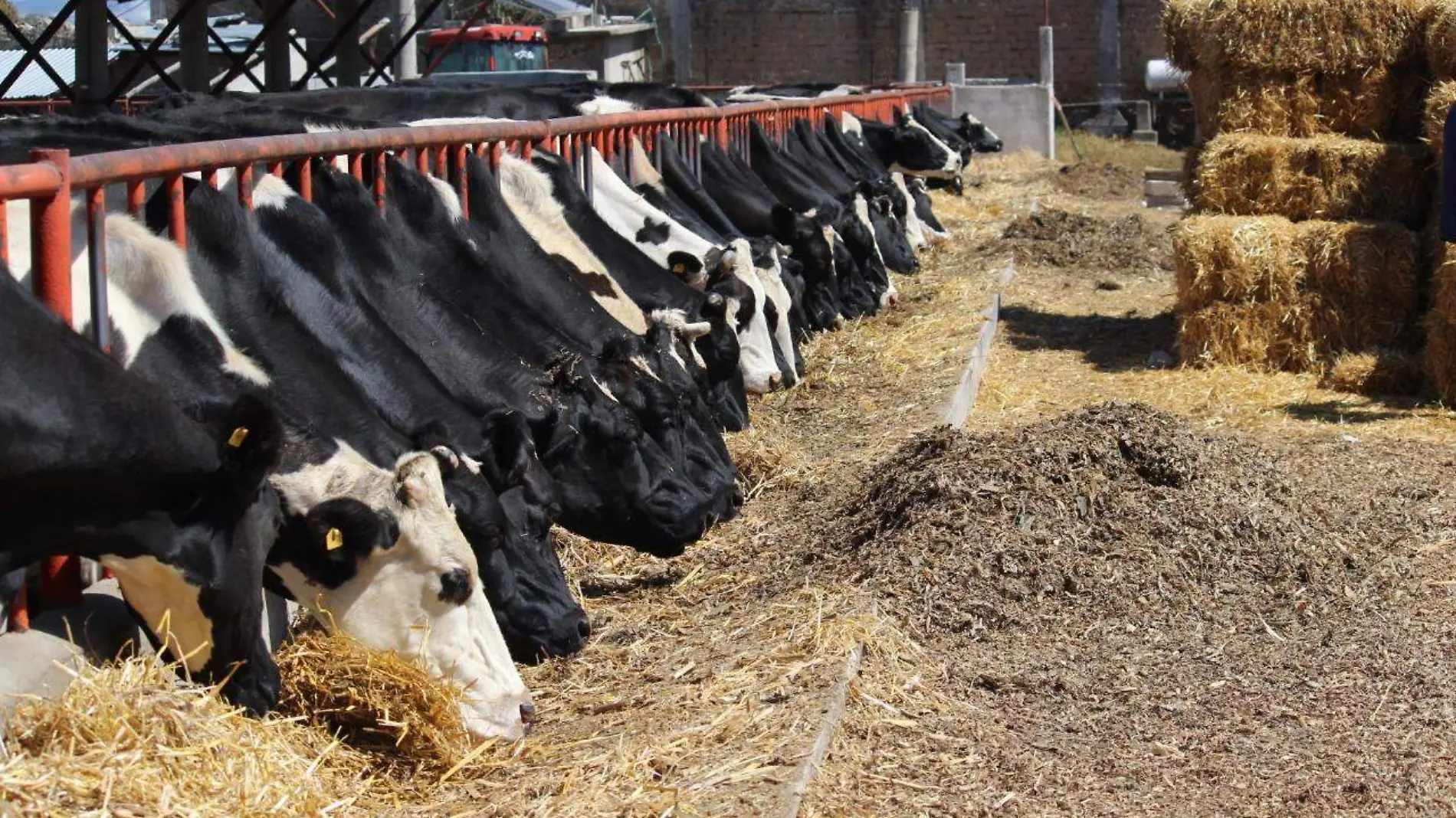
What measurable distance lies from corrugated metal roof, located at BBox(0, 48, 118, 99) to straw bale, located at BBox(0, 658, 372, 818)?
1738 cm

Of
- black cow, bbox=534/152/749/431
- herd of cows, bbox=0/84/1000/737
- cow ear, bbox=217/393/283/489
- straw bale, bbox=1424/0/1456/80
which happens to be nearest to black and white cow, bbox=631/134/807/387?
herd of cows, bbox=0/84/1000/737

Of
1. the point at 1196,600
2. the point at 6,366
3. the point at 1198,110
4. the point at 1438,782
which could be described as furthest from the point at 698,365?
the point at 1198,110

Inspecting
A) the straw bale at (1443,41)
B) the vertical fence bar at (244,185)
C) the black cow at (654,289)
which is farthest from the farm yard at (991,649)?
the straw bale at (1443,41)

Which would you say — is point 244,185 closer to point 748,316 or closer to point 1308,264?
point 748,316

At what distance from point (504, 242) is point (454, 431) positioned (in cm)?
205

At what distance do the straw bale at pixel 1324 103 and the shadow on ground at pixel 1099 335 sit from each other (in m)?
1.52

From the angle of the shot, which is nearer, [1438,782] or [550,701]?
[1438,782]

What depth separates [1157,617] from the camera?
19.0 feet

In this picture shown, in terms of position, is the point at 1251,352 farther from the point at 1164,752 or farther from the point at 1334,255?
the point at 1164,752

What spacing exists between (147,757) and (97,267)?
4.28 ft

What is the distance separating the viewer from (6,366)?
3.23 metres

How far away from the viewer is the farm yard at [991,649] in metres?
4.09

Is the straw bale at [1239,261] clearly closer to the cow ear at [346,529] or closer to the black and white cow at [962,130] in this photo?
the cow ear at [346,529]

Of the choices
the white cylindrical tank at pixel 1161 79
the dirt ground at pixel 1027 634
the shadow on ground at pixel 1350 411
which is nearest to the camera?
the dirt ground at pixel 1027 634
